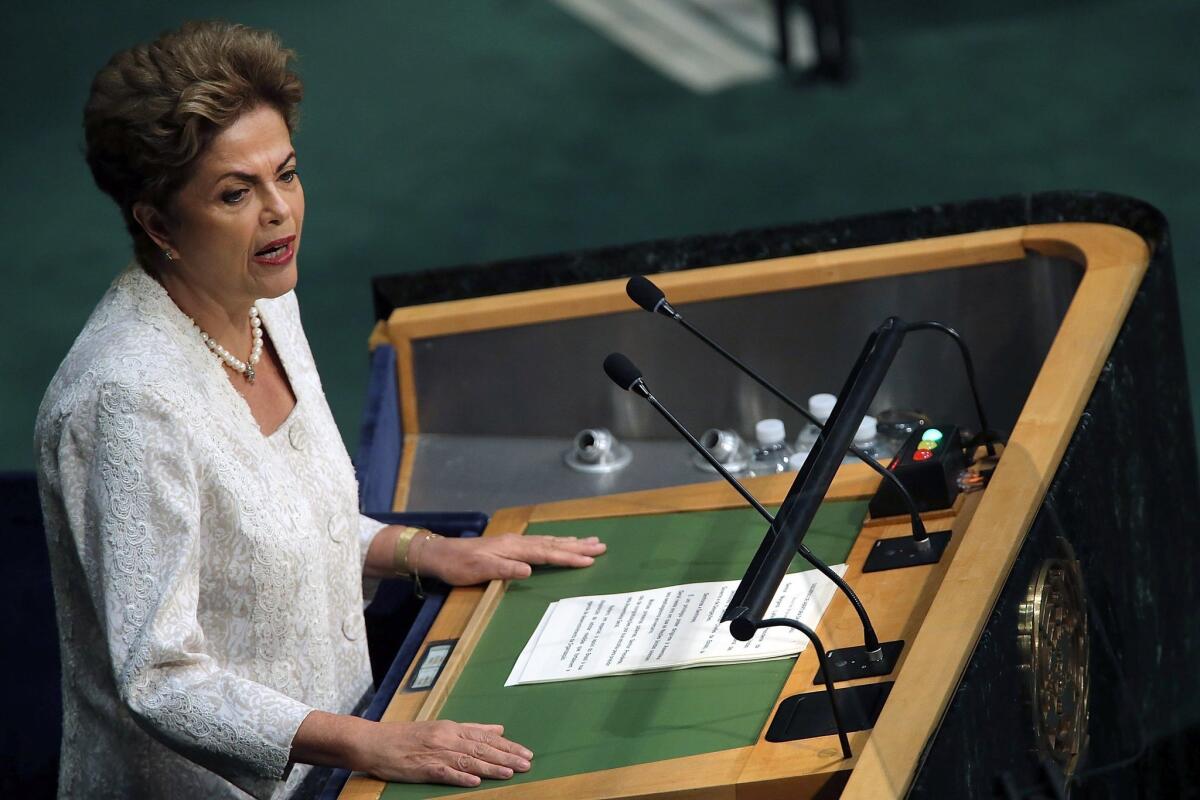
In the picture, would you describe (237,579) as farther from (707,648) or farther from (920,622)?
(920,622)

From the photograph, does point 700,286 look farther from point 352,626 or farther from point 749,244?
point 352,626

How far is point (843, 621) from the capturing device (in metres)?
1.96

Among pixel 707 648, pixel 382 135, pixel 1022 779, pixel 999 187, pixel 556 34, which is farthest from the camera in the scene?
pixel 556 34

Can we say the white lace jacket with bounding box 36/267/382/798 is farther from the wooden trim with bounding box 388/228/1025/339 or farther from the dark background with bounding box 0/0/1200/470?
the dark background with bounding box 0/0/1200/470

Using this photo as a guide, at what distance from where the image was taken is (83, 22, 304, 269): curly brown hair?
6.16ft

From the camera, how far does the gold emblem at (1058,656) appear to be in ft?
6.27

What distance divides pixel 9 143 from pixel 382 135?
1.45 m

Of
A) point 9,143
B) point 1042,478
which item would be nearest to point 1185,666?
point 1042,478

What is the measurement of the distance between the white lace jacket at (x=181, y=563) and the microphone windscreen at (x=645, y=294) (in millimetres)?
466

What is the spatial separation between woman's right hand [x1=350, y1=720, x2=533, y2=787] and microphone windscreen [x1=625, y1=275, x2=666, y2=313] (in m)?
0.51

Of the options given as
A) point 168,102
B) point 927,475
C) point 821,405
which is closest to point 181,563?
point 168,102

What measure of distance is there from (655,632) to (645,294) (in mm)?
402

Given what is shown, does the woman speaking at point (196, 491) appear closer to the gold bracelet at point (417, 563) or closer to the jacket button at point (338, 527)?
the jacket button at point (338, 527)

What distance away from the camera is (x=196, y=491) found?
6.25 ft
